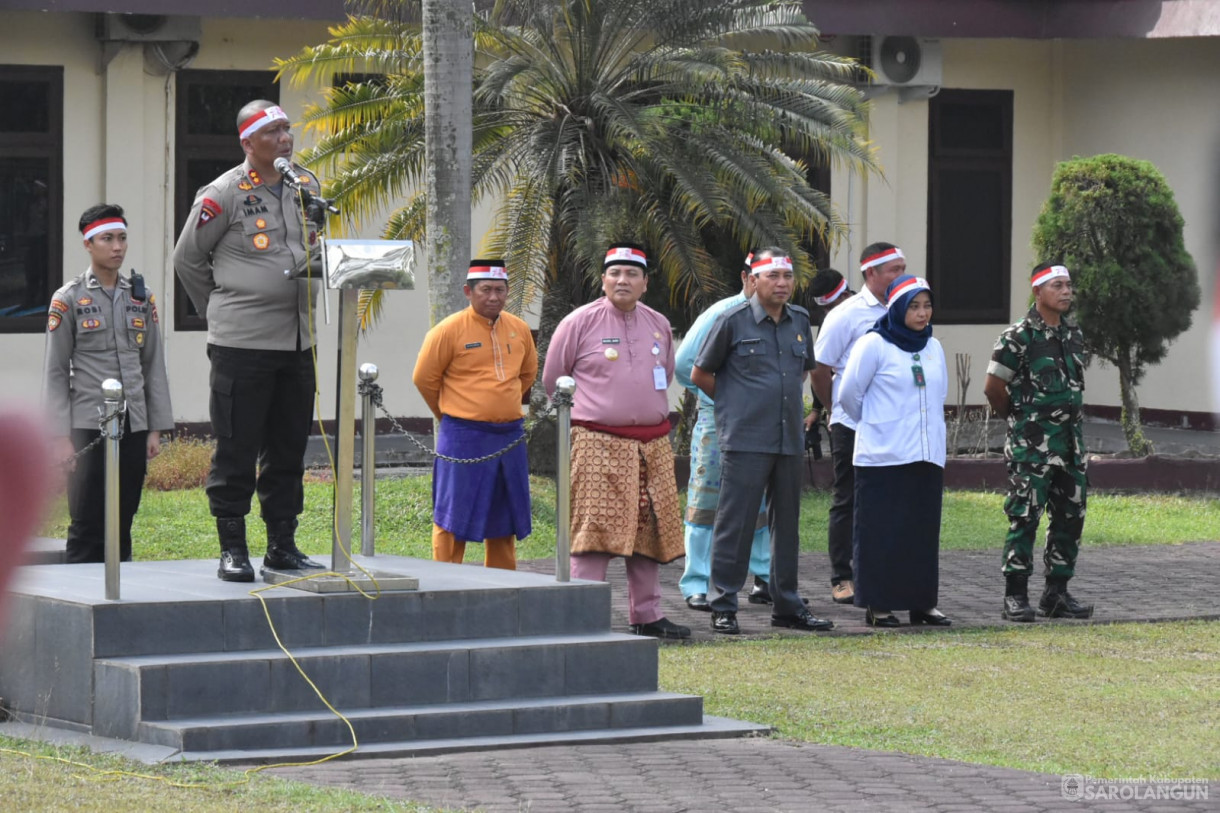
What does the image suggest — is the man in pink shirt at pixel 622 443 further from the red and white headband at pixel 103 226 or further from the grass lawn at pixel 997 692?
the red and white headband at pixel 103 226

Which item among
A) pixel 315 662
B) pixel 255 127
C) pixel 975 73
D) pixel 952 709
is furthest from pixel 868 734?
pixel 975 73

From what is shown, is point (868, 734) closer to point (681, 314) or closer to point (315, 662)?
point (315, 662)

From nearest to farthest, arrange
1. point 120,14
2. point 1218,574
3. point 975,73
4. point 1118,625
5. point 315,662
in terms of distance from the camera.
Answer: point 315,662, point 1118,625, point 1218,574, point 120,14, point 975,73

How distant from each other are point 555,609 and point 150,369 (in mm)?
2670

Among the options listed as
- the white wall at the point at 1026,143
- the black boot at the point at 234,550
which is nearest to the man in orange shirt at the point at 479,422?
the black boot at the point at 234,550

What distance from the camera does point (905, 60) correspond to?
72.9 feet

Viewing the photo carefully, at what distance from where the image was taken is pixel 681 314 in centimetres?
1694

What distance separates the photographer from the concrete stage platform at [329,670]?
22.0ft

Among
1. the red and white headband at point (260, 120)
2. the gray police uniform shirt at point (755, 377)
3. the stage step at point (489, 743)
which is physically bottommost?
the stage step at point (489, 743)

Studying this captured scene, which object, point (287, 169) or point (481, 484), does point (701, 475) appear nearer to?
point (481, 484)

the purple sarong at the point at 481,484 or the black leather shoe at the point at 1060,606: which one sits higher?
the purple sarong at the point at 481,484

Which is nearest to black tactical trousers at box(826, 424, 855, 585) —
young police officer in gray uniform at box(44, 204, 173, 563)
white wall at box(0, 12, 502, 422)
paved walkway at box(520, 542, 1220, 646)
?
paved walkway at box(520, 542, 1220, 646)

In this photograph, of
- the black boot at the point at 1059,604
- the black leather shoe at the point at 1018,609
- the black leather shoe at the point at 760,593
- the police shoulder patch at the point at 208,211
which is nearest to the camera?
the police shoulder patch at the point at 208,211

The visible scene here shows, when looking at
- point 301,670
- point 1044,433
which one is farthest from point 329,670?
point 1044,433
